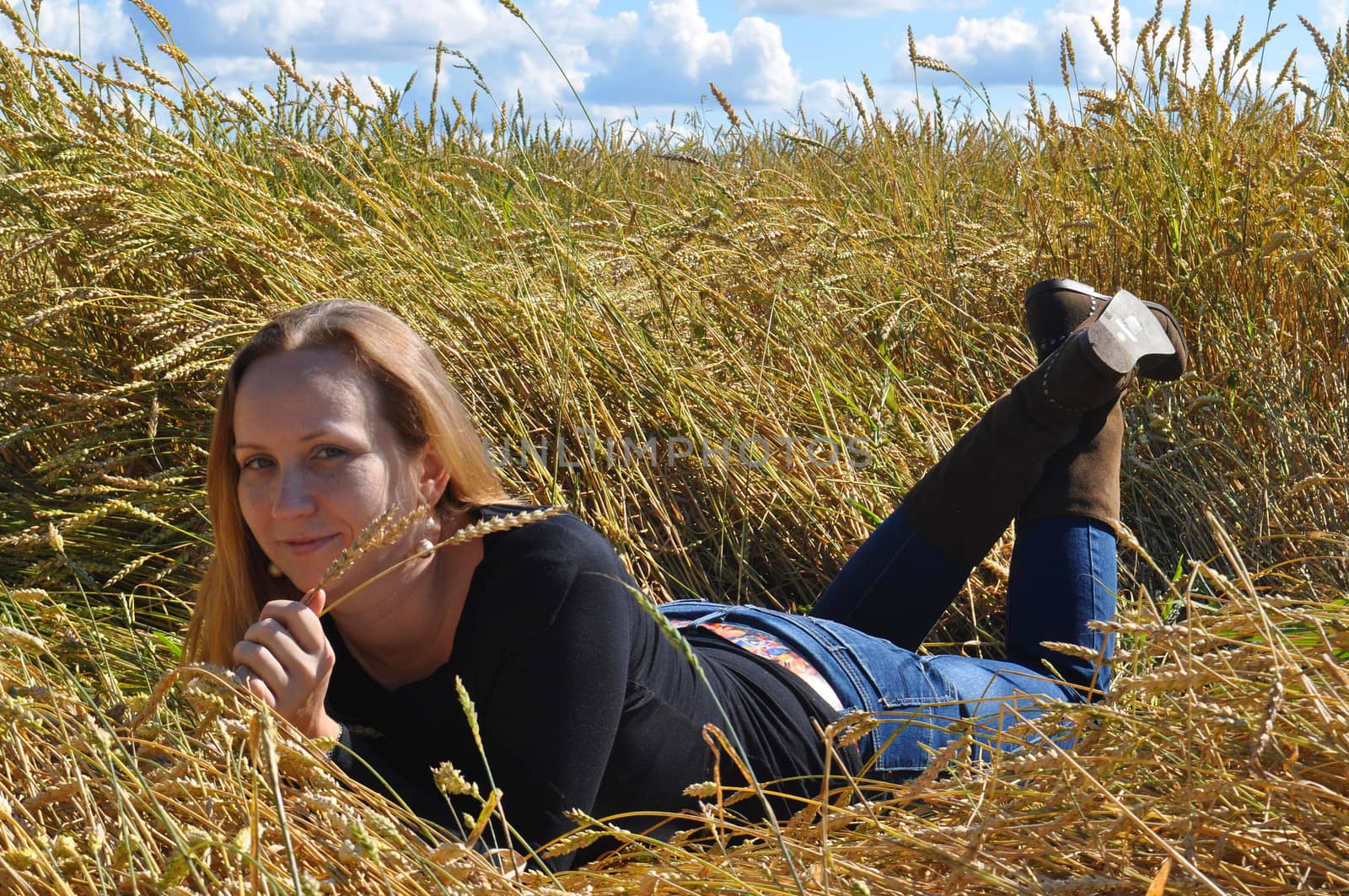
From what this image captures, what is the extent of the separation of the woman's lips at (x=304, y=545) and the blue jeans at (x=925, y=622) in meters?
0.64

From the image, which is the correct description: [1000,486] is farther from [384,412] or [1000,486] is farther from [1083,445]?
[384,412]

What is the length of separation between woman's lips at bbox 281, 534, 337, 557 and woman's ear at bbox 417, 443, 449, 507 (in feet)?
0.60

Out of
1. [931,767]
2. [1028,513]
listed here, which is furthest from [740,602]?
[931,767]

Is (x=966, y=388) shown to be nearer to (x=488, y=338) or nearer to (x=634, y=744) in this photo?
(x=488, y=338)

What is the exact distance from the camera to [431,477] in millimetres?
1760

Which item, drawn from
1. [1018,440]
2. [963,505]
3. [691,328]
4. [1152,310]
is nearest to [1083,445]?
[1018,440]

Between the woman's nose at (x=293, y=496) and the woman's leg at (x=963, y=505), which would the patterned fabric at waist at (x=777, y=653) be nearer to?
the woman's leg at (x=963, y=505)

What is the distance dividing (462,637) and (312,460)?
30 cm

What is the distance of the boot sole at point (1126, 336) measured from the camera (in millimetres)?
2232

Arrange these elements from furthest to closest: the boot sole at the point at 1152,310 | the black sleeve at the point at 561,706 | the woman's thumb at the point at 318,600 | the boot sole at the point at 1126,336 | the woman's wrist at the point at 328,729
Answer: the boot sole at the point at 1152,310
the boot sole at the point at 1126,336
the black sleeve at the point at 561,706
the woman's wrist at the point at 328,729
the woman's thumb at the point at 318,600

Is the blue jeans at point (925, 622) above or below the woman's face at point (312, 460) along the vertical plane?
below

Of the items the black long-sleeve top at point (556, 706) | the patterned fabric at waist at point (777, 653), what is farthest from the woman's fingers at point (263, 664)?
the patterned fabric at waist at point (777, 653)

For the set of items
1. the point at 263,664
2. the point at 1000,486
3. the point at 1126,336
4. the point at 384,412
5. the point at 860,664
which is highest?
the point at 1126,336

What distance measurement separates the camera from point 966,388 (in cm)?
301
